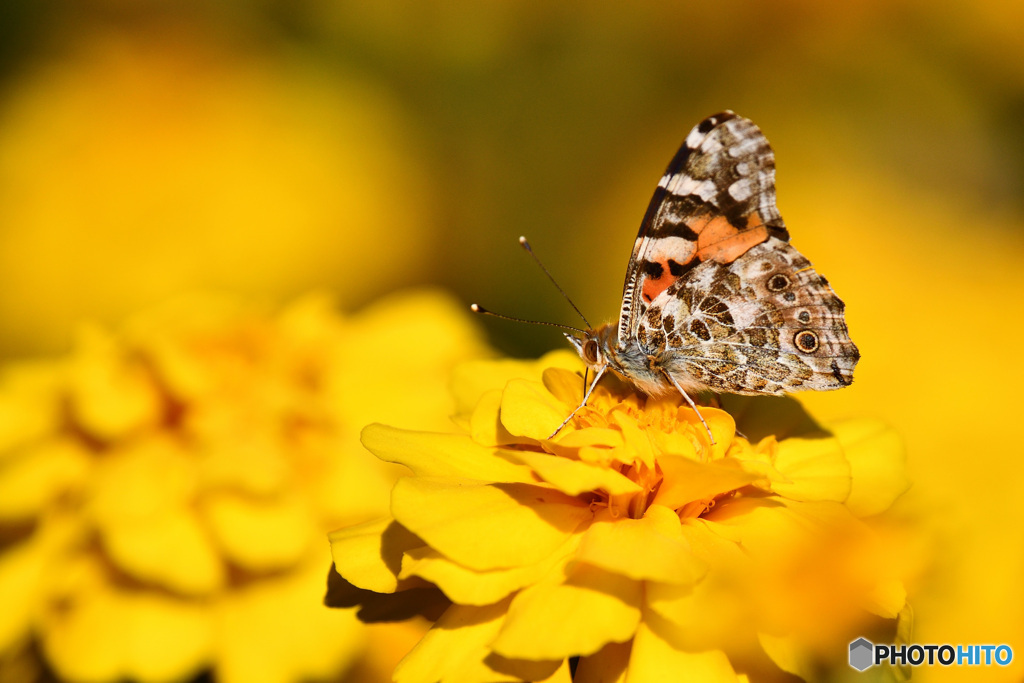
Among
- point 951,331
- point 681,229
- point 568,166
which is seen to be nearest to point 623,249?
point 568,166

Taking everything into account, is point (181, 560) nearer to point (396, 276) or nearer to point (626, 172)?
point (396, 276)

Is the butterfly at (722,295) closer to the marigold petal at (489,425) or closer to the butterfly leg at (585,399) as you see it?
the butterfly leg at (585,399)

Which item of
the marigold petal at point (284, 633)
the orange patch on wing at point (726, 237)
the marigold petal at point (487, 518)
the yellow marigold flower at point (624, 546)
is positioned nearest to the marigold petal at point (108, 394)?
the marigold petal at point (284, 633)

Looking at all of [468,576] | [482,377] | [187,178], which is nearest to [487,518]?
[468,576]

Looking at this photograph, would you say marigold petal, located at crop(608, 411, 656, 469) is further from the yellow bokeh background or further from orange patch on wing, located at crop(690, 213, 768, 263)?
the yellow bokeh background

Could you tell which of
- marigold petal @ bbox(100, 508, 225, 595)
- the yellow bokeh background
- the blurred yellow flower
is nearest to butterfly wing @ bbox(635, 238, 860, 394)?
marigold petal @ bbox(100, 508, 225, 595)

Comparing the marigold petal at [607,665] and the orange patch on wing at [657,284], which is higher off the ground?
the orange patch on wing at [657,284]
